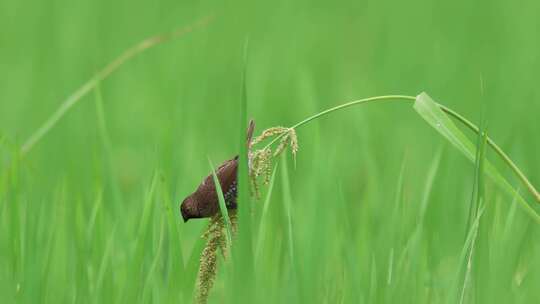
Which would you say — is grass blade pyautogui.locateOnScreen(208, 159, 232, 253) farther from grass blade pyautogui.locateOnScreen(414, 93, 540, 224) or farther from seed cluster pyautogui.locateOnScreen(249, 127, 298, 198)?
grass blade pyautogui.locateOnScreen(414, 93, 540, 224)

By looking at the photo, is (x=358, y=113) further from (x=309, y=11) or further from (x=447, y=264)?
(x=309, y=11)

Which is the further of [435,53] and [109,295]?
[435,53]

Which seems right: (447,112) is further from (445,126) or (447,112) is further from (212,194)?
(212,194)

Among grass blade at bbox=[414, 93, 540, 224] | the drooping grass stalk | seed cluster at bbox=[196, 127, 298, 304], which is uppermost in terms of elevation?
the drooping grass stalk

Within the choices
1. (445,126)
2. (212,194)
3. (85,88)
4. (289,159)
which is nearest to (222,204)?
(212,194)

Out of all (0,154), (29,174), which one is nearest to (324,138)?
(0,154)

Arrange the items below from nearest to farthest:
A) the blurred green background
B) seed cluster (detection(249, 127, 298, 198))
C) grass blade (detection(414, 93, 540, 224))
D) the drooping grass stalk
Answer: seed cluster (detection(249, 127, 298, 198)) → grass blade (detection(414, 93, 540, 224)) → the blurred green background → the drooping grass stalk

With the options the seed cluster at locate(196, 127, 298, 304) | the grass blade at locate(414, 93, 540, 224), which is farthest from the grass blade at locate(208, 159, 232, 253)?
the grass blade at locate(414, 93, 540, 224)
